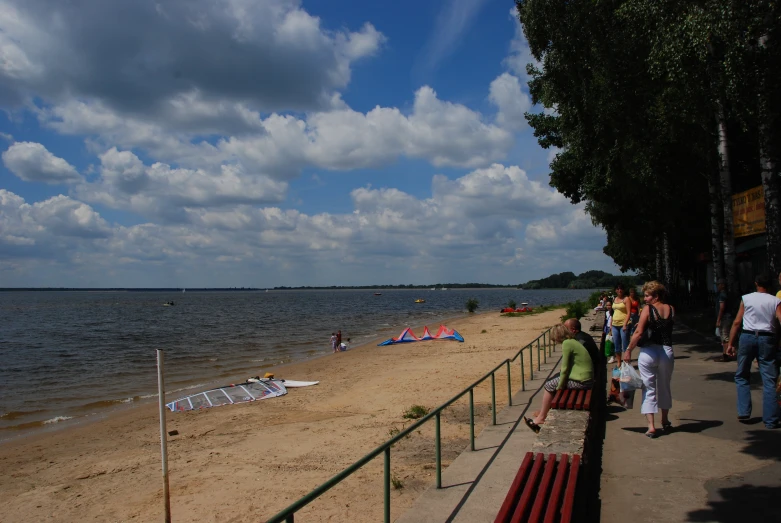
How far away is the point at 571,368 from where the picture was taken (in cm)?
683

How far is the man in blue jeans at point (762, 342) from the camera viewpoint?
6238mm

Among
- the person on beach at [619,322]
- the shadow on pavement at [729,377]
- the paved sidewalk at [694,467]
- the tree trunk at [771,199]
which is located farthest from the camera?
the person on beach at [619,322]

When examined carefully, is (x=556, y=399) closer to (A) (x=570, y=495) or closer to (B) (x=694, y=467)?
(B) (x=694, y=467)

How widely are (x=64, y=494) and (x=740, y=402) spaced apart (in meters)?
9.26

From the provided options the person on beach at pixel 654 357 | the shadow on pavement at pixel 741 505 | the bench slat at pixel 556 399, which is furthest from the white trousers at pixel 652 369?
the shadow on pavement at pixel 741 505

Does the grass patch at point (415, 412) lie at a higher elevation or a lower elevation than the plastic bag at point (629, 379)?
lower

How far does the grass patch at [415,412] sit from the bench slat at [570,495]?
236 inches

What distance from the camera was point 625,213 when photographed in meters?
21.8

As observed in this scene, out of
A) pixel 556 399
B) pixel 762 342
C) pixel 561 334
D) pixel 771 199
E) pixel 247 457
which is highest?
pixel 771 199

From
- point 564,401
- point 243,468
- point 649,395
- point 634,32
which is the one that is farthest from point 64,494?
point 634,32

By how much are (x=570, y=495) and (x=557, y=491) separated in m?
0.17

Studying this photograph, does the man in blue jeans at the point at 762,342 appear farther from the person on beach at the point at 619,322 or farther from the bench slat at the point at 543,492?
the person on beach at the point at 619,322

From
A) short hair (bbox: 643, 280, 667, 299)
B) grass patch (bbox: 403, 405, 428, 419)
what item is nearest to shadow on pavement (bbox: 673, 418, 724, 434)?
short hair (bbox: 643, 280, 667, 299)

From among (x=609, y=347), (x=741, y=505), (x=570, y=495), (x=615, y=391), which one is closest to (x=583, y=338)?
(x=615, y=391)
